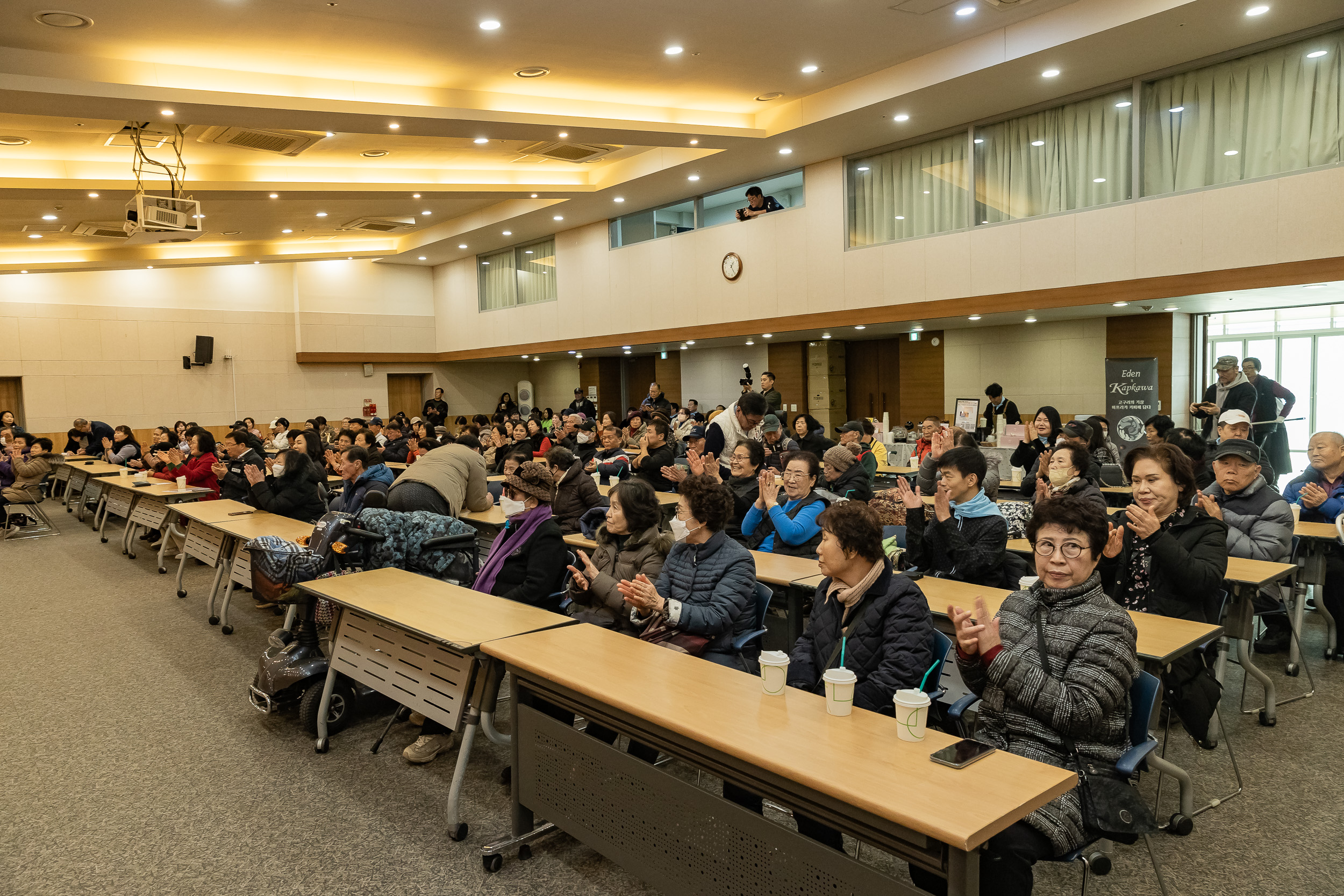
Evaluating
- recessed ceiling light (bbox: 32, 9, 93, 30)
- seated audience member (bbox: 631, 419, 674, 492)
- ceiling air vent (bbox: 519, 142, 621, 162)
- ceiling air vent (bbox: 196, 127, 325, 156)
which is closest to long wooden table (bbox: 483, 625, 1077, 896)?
seated audience member (bbox: 631, 419, 674, 492)

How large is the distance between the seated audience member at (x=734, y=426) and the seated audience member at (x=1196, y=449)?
10.0 ft

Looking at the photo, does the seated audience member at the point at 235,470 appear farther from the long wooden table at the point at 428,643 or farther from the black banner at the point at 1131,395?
the black banner at the point at 1131,395

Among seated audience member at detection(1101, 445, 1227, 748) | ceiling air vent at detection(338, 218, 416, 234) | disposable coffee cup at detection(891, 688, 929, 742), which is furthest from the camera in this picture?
ceiling air vent at detection(338, 218, 416, 234)

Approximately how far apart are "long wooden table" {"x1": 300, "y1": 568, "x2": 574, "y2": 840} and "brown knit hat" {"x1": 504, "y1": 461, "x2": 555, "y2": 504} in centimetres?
53

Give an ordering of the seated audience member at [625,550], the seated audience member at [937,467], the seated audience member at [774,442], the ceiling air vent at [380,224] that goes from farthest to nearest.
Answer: the ceiling air vent at [380,224] < the seated audience member at [774,442] < the seated audience member at [937,467] < the seated audience member at [625,550]

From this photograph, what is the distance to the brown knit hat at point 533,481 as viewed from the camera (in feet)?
13.0

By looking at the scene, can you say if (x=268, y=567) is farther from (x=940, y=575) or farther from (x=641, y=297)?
(x=641, y=297)

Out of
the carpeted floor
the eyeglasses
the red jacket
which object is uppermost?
the eyeglasses

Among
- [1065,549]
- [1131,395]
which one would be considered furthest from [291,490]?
[1131,395]

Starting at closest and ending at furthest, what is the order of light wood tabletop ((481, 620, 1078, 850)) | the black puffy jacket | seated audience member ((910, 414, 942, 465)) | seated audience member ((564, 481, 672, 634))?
light wood tabletop ((481, 620, 1078, 850)) < the black puffy jacket < seated audience member ((564, 481, 672, 634)) < seated audience member ((910, 414, 942, 465))

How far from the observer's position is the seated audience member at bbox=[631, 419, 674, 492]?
24.3 ft

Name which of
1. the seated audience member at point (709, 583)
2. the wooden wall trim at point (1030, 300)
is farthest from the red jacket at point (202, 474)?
the wooden wall trim at point (1030, 300)

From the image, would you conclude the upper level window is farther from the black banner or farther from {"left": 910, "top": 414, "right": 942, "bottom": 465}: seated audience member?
the black banner

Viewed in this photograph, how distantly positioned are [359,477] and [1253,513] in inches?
229
